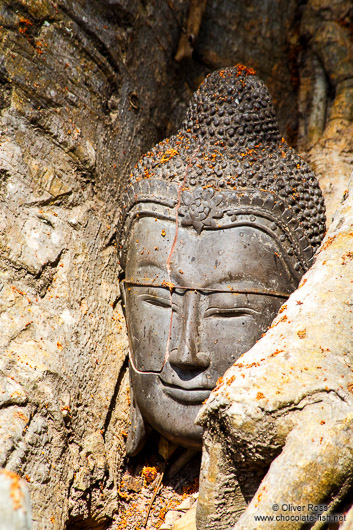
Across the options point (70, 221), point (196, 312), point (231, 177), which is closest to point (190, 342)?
point (196, 312)

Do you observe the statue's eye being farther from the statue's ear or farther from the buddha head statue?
the statue's ear

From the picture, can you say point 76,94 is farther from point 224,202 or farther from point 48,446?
point 48,446

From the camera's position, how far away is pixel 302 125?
449 cm

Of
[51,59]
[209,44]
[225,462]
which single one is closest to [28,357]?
[225,462]

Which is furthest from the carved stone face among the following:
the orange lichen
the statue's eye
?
the orange lichen

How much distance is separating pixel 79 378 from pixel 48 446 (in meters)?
0.39

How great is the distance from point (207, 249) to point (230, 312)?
315 millimetres

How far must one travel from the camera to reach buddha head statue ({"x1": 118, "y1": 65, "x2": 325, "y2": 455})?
282 centimetres

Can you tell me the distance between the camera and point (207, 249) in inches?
113

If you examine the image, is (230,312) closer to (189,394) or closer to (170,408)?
(189,394)

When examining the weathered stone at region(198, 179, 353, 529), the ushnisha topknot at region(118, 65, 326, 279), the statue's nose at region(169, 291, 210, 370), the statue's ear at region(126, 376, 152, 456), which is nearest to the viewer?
the weathered stone at region(198, 179, 353, 529)

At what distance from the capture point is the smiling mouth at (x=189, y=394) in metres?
2.80

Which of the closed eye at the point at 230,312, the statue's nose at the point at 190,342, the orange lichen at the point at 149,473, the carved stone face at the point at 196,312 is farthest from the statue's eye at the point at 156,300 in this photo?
the orange lichen at the point at 149,473

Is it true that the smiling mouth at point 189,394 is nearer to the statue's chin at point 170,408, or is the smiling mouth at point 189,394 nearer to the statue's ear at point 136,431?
the statue's chin at point 170,408
